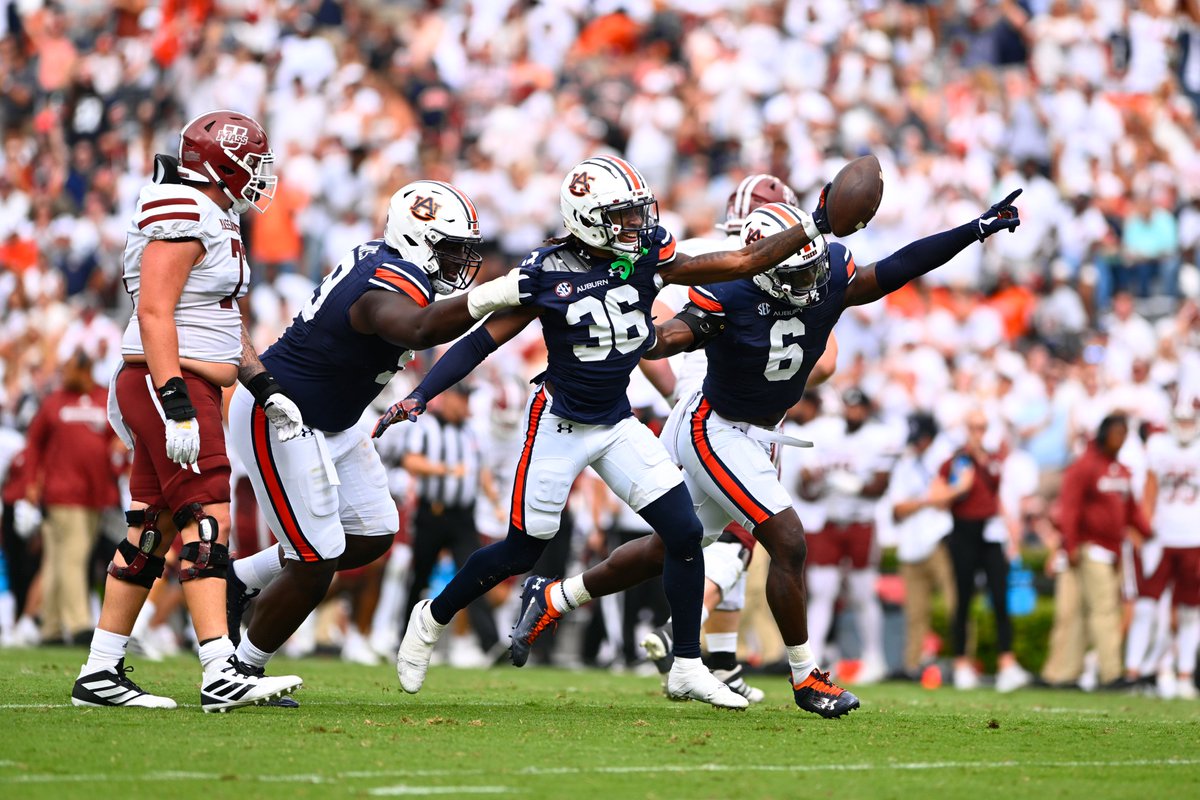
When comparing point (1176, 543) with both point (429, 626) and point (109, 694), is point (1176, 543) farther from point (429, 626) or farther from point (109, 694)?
point (109, 694)

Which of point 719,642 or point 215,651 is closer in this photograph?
point 215,651

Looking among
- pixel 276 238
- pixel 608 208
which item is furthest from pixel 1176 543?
pixel 276 238

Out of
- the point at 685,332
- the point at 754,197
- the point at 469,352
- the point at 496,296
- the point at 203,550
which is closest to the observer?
the point at 203,550

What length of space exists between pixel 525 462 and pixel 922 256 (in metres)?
1.86

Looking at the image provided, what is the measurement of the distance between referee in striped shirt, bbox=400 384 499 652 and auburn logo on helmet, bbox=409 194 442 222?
18.7 feet

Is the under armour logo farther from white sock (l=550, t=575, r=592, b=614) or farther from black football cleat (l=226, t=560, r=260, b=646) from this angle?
white sock (l=550, t=575, r=592, b=614)

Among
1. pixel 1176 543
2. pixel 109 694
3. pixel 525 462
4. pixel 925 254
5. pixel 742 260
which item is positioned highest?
pixel 925 254

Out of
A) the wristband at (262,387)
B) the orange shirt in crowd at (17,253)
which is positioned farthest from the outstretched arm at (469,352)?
the orange shirt in crowd at (17,253)

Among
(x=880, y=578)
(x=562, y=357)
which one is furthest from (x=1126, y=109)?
(x=562, y=357)

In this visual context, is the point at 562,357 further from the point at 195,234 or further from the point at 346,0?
the point at 346,0

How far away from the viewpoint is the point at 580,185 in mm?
6957

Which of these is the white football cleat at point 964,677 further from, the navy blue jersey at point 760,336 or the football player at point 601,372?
the football player at point 601,372

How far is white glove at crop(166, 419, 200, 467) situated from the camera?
6398 millimetres

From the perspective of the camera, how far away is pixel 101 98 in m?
20.9
